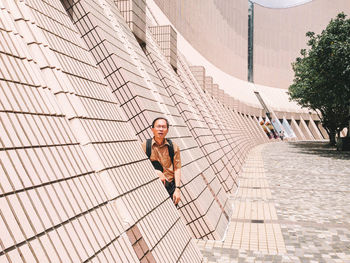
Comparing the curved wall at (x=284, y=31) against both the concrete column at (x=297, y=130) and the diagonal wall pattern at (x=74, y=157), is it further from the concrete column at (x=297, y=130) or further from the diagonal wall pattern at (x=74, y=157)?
the diagonal wall pattern at (x=74, y=157)

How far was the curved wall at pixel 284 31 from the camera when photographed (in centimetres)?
6128

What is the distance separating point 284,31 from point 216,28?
29509mm

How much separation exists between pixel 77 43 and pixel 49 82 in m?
1.21

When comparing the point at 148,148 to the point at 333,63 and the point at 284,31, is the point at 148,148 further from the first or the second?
the point at 284,31

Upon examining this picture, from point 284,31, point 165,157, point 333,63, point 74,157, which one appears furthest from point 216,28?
point 74,157

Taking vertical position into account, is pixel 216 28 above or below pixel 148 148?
above

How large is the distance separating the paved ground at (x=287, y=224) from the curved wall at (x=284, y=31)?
5270 centimetres

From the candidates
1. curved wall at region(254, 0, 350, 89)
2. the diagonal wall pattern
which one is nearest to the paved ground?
the diagonal wall pattern

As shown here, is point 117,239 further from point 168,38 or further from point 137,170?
point 168,38

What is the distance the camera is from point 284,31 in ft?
208

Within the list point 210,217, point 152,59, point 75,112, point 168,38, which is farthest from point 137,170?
point 168,38

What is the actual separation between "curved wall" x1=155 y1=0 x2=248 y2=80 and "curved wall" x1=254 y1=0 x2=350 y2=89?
6607 mm

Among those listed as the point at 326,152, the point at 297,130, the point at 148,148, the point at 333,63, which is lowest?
the point at 297,130

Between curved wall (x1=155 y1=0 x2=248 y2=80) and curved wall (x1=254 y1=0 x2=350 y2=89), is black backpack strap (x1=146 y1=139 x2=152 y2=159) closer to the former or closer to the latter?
curved wall (x1=155 y1=0 x2=248 y2=80)
